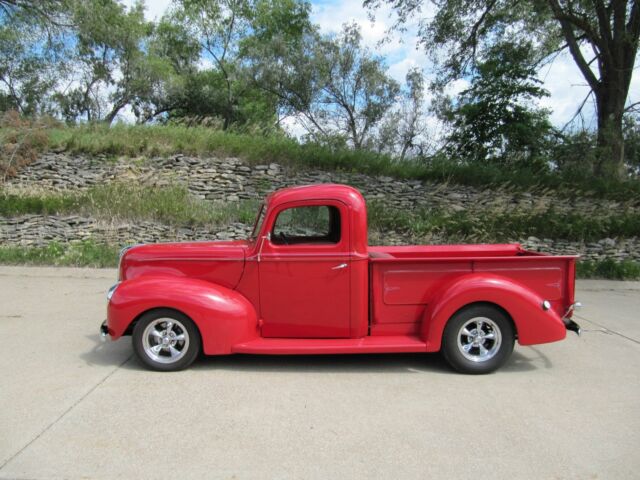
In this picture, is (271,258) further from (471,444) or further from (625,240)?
(625,240)

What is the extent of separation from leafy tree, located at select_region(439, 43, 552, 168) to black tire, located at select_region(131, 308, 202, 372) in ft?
44.3

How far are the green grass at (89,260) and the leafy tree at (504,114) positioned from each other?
618 cm

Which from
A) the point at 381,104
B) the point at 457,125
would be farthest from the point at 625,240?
the point at 381,104

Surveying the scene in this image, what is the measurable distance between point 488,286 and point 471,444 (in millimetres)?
1560

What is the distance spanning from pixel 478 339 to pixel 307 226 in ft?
6.69

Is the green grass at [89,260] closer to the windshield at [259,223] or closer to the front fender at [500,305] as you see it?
the windshield at [259,223]

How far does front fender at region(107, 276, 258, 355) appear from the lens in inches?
169

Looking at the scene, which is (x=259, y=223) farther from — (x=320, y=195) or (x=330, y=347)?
(x=330, y=347)

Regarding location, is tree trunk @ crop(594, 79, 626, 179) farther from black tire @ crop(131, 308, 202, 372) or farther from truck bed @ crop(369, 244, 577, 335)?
black tire @ crop(131, 308, 202, 372)

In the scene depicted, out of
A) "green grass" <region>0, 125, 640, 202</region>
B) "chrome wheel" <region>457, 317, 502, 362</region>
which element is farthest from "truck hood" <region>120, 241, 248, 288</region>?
"green grass" <region>0, 125, 640, 202</region>

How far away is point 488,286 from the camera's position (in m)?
4.33

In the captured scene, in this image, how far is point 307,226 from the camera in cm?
505

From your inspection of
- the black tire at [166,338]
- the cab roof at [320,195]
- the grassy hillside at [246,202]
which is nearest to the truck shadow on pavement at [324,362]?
the black tire at [166,338]

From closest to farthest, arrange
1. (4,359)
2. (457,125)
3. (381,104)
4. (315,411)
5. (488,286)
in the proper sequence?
(315,411) < (488,286) < (4,359) < (457,125) < (381,104)
